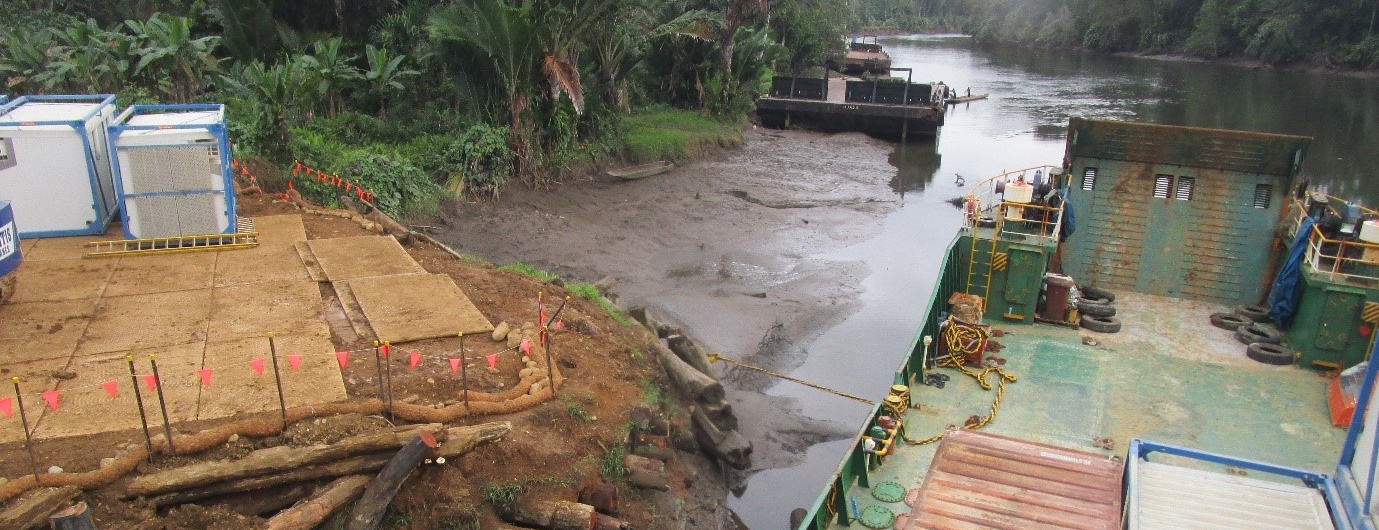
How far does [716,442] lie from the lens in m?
11.8

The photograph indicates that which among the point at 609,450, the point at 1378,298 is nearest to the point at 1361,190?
the point at 1378,298

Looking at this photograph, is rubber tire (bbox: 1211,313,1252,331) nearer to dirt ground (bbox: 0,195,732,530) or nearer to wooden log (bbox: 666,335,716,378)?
wooden log (bbox: 666,335,716,378)

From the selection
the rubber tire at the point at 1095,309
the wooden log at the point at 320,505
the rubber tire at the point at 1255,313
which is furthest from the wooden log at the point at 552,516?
the rubber tire at the point at 1255,313

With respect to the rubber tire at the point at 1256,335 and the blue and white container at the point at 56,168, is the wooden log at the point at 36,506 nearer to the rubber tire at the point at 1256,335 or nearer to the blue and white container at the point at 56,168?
the blue and white container at the point at 56,168

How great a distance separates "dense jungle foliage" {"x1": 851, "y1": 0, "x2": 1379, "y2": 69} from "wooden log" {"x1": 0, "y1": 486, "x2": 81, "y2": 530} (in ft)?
226

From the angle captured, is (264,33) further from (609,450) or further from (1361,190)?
(1361,190)

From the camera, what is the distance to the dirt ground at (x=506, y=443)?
7.30 meters

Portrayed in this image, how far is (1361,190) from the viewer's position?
105ft

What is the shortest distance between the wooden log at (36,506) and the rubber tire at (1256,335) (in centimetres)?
1248

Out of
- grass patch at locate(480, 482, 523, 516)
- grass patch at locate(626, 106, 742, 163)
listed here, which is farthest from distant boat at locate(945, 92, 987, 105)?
grass patch at locate(480, 482, 523, 516)

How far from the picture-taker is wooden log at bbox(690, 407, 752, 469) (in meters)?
11.8

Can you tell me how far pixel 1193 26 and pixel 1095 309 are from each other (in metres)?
74.6

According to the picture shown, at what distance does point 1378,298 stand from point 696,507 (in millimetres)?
8062

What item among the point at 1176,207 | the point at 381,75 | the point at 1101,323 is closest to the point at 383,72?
the point at 381,75
